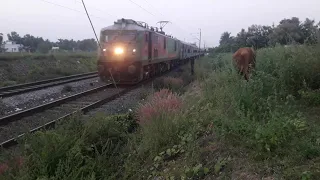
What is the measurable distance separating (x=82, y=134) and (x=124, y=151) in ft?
2.76

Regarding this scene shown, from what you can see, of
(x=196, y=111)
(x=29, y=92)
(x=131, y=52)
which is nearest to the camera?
(x=196, y=111)

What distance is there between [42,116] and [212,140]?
21.7 feet

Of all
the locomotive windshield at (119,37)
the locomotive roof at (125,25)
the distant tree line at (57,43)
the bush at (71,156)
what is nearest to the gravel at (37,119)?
the bush at (71,156)

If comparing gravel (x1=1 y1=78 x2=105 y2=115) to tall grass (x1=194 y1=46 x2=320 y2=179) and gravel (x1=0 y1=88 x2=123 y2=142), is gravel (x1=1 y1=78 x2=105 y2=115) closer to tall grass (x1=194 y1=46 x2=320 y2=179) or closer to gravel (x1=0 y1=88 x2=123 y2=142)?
gravel (x1=0 y1=88 x2=123 y2=142)

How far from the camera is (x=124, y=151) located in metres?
5.92

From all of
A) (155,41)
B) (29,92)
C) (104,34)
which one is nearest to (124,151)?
(29,92)

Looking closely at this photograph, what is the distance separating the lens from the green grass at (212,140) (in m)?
A: 3.91

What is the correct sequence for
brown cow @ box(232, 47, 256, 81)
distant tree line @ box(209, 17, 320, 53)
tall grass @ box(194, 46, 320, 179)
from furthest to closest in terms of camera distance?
distant tree line @ box(209, 17, 320, 53) → brown cow @ box(232, 47, 256, 81) → tall grass @ box(194, 46, 320, 179)

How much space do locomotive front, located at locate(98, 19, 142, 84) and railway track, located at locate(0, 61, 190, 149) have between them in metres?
2.81

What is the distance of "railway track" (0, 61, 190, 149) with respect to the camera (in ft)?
25.0

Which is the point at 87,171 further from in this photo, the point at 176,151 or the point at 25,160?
the point at 176,151

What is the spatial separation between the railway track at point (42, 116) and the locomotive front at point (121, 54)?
2.81 meters

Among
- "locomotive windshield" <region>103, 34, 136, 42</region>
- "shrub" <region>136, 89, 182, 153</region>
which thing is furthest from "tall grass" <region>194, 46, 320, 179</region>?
"locomotive windshield" <region>103, 34, 136, 42</region>

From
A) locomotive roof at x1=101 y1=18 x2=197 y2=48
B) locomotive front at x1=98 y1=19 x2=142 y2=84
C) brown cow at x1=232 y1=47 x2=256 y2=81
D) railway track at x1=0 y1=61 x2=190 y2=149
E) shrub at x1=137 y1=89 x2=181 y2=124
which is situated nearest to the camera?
shrub at x1=137 y1=89 x2=181 y2=124
